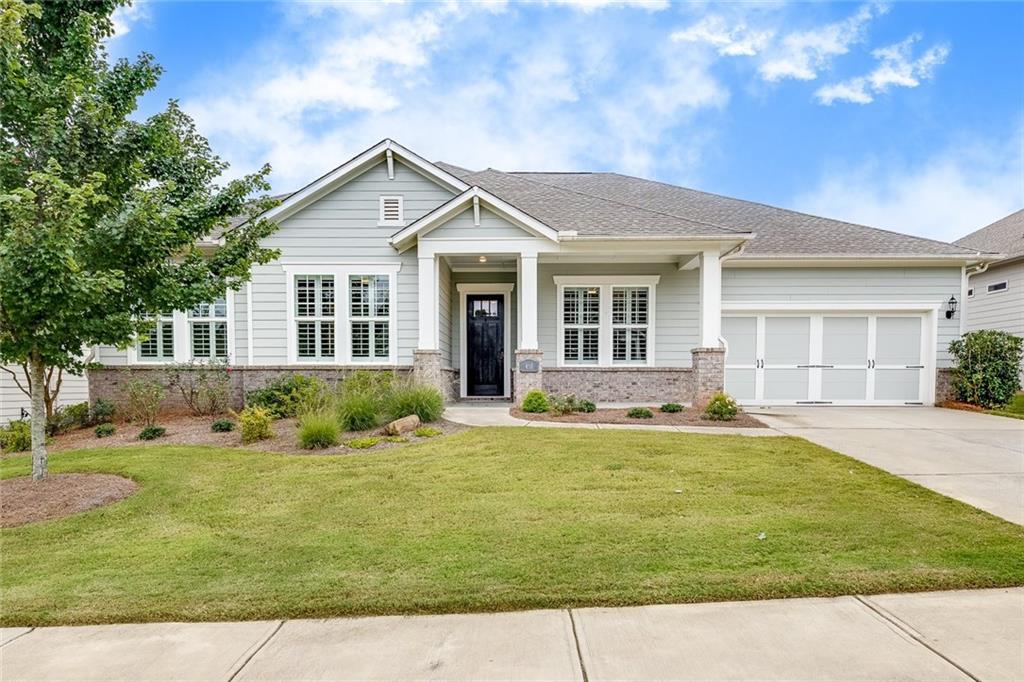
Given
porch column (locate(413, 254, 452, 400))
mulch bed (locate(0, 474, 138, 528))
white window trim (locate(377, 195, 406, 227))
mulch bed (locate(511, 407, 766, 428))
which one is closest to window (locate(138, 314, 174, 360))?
white window trim (locate(377, 195, 406, 227))

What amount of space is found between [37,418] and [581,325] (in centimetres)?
976

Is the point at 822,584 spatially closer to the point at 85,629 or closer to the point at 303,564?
the point at 303,564

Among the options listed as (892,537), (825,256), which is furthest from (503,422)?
(825,256)

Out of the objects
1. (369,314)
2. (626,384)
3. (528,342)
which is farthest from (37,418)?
(626,384)

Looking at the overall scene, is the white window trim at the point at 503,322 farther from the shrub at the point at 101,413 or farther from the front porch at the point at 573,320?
the shrub at the point at 101,413

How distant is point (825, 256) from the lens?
11.5 meters

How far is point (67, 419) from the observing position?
30.9 ft

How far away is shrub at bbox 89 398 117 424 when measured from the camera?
32.4 feet

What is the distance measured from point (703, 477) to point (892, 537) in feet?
5.86

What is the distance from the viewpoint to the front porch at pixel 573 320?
10.4 meters

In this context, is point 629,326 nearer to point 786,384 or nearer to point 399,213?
point 786,384

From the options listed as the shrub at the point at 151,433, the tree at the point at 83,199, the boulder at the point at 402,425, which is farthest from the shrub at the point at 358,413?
the shrub at the point at 151,433

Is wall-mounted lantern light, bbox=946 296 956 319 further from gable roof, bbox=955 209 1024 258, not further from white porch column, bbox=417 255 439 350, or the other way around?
white porch column, bbox=417 255 439 350

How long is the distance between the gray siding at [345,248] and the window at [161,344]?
6.61 feet
